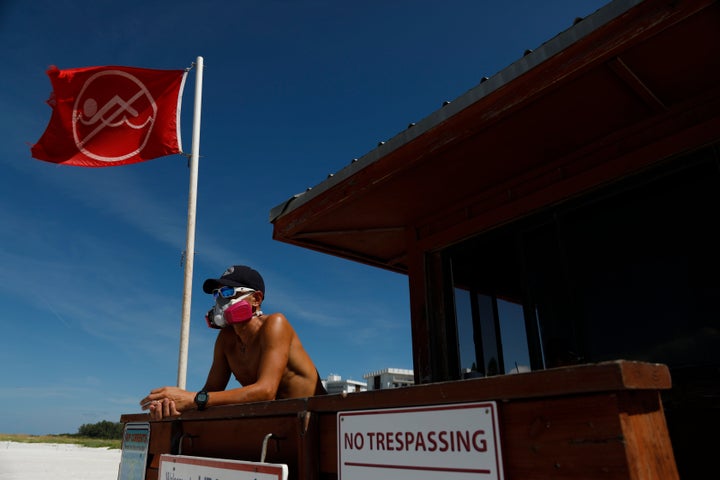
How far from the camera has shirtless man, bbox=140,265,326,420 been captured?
2.64 m

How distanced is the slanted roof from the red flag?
4468 mm

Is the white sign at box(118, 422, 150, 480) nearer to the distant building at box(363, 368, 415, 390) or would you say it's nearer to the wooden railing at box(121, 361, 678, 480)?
the wooden railing at box(121, 361, 678, 480)

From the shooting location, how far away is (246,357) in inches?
133

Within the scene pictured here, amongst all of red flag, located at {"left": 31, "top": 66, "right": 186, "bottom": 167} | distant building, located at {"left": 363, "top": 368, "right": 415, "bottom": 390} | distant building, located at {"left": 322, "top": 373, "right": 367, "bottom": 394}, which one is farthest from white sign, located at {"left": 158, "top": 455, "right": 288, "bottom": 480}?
red flag, located at {"left": 31, "top": 66, "right": 186, "bottom": 167}

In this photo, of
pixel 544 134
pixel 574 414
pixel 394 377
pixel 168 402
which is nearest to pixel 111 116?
pixel 394 377

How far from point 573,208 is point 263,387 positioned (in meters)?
2.80

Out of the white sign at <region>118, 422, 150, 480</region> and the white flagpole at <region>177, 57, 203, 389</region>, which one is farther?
the white flagpole at <region>177, 57, 203, 389</region>

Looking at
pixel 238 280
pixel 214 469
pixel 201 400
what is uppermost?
pixel 238 280

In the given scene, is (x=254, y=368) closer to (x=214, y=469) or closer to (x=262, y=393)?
(x=262, y=393)

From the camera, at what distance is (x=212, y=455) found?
2445 mm

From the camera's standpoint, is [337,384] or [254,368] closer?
[254,368]

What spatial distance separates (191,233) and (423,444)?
6624 mm

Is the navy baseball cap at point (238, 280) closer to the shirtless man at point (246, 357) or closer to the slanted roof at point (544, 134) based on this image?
the shirtless man at point (246, 357)

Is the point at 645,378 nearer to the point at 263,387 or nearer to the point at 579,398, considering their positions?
the point at 579,398
